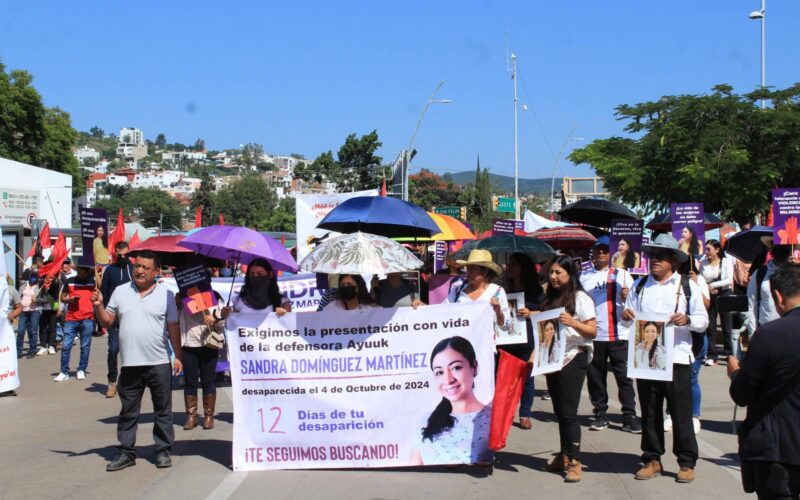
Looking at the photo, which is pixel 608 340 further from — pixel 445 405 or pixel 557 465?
pixel 445 405

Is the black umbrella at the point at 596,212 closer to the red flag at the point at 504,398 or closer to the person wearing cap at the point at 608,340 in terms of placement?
the person wearing cap at the point at 608,340

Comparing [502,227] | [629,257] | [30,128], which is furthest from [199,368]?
[30,128]

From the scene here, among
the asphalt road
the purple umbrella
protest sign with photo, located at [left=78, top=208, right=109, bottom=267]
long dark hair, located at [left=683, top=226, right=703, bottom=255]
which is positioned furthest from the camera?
long dark hair, located at [left=683, top=226, right=703, bottom=255]

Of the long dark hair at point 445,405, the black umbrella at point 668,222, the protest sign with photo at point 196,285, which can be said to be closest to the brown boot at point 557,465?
the long dark hair at point 445,405

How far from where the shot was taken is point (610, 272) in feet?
30.3

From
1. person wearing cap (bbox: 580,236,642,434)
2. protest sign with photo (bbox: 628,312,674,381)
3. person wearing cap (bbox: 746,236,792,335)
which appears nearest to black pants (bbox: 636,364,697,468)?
protest sign with photo (bbox: 628,312,674,381)

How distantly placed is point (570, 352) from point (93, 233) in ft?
18.4

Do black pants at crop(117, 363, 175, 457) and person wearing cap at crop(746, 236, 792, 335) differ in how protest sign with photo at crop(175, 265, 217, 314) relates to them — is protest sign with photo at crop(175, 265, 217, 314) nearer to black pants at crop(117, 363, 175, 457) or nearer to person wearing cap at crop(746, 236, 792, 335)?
black pants at crop(117, 363, 175, 457)

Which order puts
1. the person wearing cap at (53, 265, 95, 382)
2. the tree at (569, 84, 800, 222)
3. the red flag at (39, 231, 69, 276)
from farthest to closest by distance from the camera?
the tree at (569, 84, 800, 222) → the red flag at (39, 231, 69, 276) → the person wearing cap at (53, 265, 95, 382)

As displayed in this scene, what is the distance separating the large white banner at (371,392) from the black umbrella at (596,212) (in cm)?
750

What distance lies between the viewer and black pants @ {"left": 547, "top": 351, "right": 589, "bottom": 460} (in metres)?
6.95

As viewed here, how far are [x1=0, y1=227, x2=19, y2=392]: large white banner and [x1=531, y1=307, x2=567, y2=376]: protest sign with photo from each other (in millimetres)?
7923

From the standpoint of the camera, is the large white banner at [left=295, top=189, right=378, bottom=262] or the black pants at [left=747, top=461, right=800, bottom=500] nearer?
the black pants at [left=747, top=461, right=800, bottom=500]

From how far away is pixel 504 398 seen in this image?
713 cm
